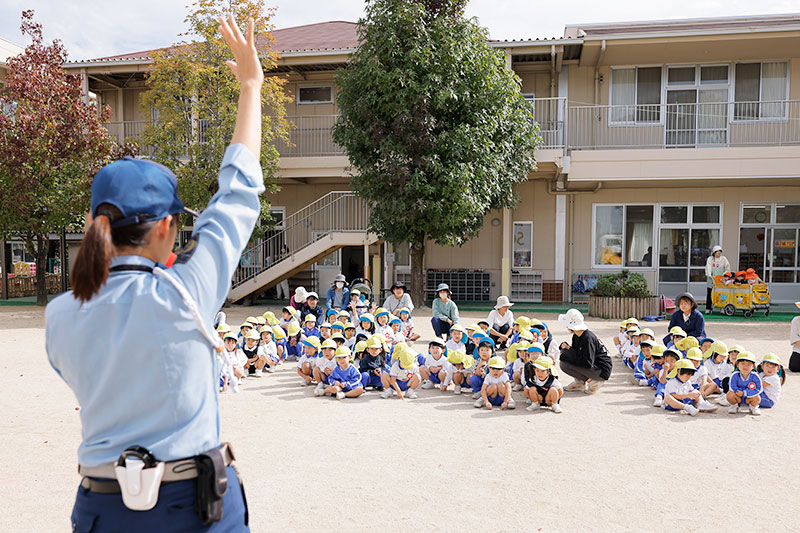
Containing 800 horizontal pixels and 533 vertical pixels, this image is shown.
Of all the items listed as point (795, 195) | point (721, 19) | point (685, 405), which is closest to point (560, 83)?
point (721, 19)

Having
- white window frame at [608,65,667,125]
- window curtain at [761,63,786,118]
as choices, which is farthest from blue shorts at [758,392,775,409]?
window curtain at [761,63,786,118]

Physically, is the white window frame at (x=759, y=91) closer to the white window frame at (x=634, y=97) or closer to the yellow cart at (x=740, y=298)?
the white window frame at (x=634, y=97)

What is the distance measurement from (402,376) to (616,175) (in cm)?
1149

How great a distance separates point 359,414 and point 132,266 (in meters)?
5.40

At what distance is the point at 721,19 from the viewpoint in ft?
59.3

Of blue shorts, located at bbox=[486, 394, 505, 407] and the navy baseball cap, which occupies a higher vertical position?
the navy baseball cap

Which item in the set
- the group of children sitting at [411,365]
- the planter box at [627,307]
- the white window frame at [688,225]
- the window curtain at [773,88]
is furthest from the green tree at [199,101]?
the window curtain at [773,88]

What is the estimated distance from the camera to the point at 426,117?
13.8 meters

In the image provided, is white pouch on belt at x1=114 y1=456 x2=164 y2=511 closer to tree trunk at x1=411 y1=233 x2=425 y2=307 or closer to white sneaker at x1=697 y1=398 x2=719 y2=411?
white sneaker at x1=697 y1=398 x2=719 y2=411

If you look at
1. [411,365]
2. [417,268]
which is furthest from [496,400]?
[417,268]

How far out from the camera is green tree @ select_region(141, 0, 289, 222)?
15.2 m

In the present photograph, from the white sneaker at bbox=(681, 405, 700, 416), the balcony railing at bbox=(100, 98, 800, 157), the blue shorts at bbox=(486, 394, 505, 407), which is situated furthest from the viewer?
the balcony railing at bbox=(100, 98, 800, 157)

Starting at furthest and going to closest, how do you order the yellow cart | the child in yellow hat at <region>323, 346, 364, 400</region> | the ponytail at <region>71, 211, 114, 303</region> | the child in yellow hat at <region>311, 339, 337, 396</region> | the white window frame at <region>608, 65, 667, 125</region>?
the white window frame at <region>608, 65, 667, 125</region> → the yellow cart → the child in yellow hat at <region>311, 339, 337, 396</region> → the child in yellow hat at <region>323, 346, 364, 400</region> → the ponytail at <region>71, 211, 114, 303</region>

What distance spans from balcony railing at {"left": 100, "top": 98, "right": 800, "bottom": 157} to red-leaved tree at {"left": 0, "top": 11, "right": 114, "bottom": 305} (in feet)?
6.69
